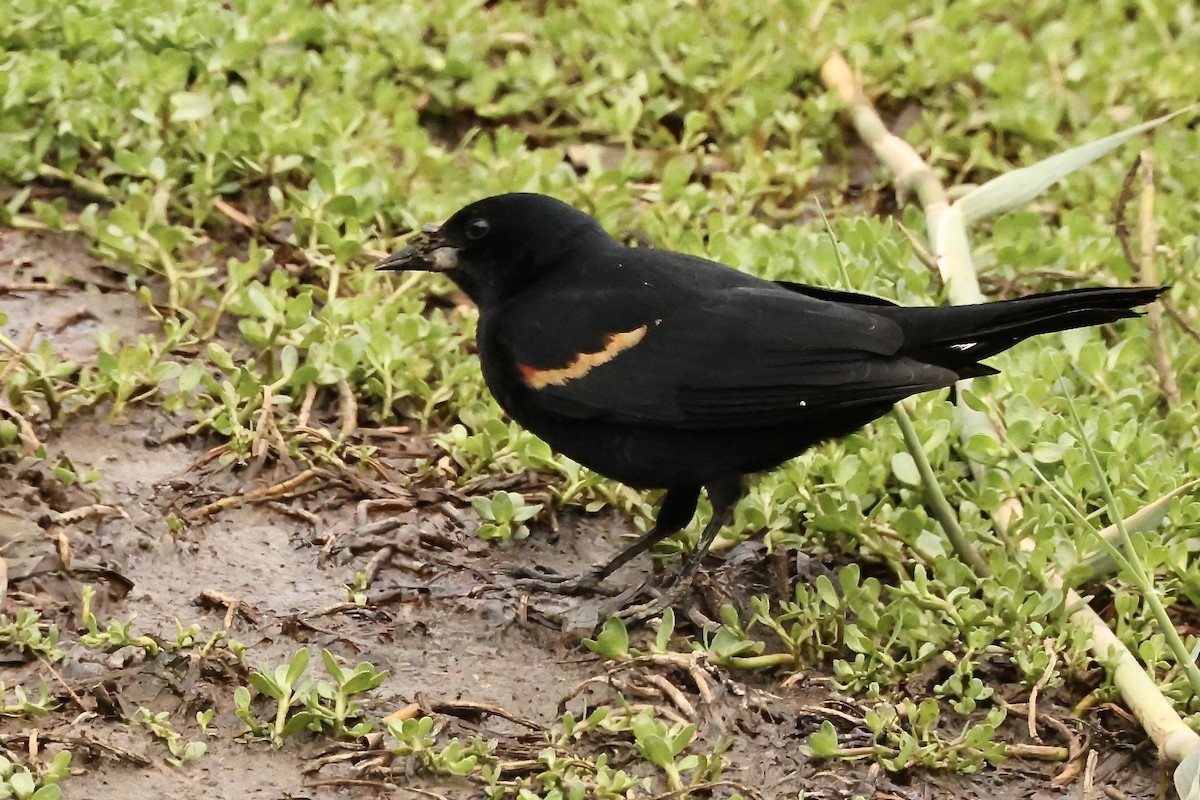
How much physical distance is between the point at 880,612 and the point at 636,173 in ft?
7.03

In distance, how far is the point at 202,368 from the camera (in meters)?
4.10

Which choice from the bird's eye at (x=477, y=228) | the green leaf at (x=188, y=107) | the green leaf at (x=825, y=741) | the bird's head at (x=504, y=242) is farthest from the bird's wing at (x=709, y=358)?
the green leaf at (x=188, y=107)

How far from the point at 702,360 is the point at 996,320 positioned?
0.67 metres

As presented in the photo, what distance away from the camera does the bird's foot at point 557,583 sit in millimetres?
3713

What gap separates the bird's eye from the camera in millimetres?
3934

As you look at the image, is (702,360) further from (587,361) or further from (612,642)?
(612,642)

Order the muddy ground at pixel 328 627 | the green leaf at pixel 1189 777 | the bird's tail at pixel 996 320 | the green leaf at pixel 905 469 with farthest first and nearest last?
the green leaf at pixel 905 469, the bird's tail at pixel 996 320, the muddy ground at pixel 328 627, the green leaf at pixel 1189 777

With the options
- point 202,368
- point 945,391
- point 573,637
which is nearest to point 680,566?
point 573,637

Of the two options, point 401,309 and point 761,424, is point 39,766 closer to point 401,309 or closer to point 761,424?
point 761,424

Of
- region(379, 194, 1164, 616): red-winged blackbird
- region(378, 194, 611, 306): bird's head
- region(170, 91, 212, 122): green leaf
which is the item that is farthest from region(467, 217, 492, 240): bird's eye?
region(170, 91, 212, 122): green leaf

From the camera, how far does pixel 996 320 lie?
3389 millimetres

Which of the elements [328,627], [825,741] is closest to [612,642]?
[825,741]

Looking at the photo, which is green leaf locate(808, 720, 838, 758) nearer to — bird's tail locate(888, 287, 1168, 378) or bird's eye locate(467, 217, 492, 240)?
bird's tail locate(888, 287, 1168, 378)

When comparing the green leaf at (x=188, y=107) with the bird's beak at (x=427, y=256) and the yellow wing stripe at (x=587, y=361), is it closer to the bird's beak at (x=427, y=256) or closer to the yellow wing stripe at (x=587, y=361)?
the bird's beak at (x=427, y=256)
